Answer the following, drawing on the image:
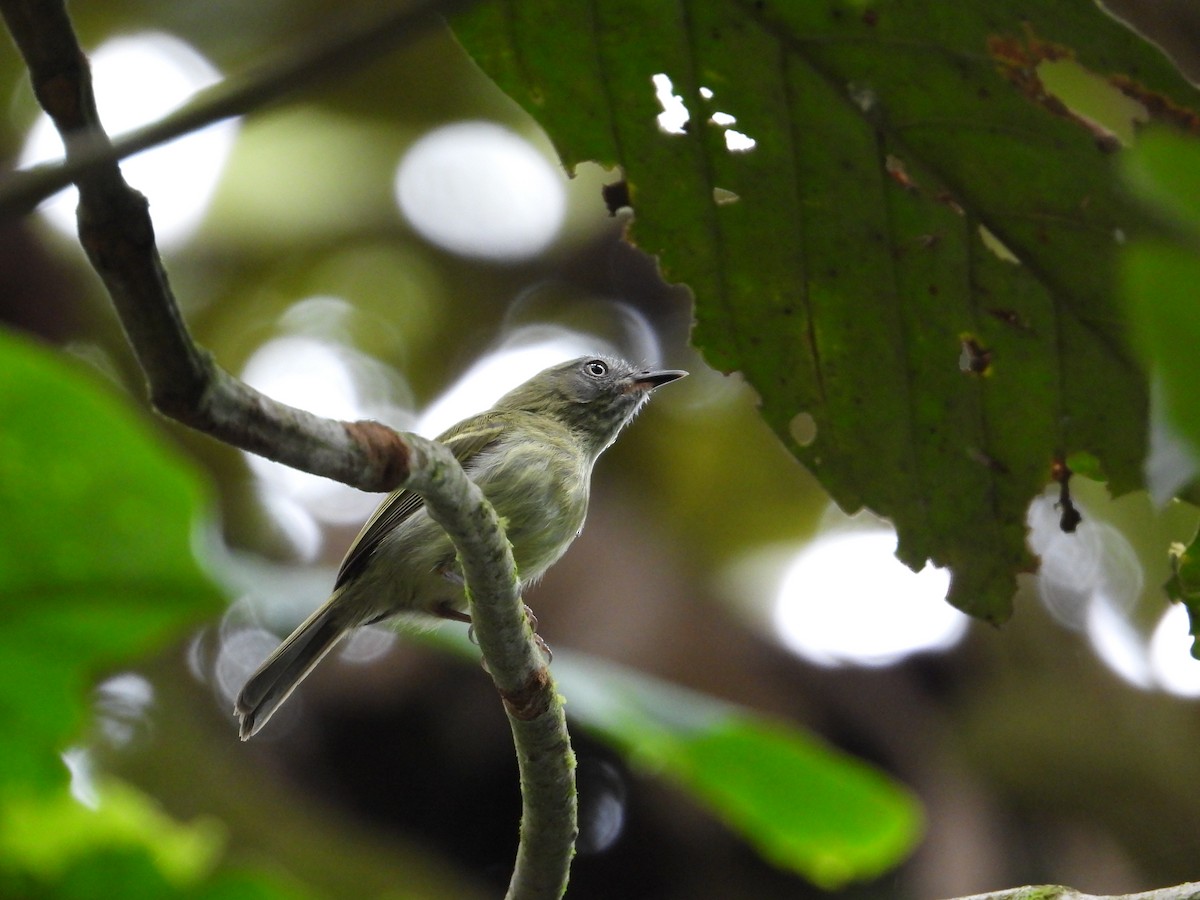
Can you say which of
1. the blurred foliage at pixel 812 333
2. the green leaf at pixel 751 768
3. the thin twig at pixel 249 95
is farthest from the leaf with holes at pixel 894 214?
the thin twig at pixel 249 95

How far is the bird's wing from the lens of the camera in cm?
452

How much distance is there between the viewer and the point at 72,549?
1558 mm

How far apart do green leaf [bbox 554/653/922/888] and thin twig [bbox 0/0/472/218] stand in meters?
1.82

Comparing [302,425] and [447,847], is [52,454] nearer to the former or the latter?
[302,425]

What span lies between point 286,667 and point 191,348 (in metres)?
3.18

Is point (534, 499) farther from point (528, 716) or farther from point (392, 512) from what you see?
point (528, 716)

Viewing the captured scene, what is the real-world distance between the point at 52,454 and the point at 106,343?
764 centimetres

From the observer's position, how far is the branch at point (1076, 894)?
6.12 ft

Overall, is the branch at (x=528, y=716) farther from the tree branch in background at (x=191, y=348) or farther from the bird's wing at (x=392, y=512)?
the bird's wing at (x=392, y=512)

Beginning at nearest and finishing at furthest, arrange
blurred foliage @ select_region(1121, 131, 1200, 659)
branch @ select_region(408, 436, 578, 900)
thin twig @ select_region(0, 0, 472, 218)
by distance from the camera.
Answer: blurred foliage @ select_region(1121, 131, 1200, 659)
thin twig @ select_region(0, 0, 472, 218)
branch @ select_region(408, 436, 578, 900)

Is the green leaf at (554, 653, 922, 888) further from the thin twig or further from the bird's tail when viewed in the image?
the thin twig

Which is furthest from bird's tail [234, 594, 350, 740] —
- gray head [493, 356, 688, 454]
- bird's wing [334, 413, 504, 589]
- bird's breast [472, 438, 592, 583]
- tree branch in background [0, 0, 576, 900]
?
tree branch in background [0, 0, 576, 900]

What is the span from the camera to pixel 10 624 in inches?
65.7

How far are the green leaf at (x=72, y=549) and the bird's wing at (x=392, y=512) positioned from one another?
2.64m
